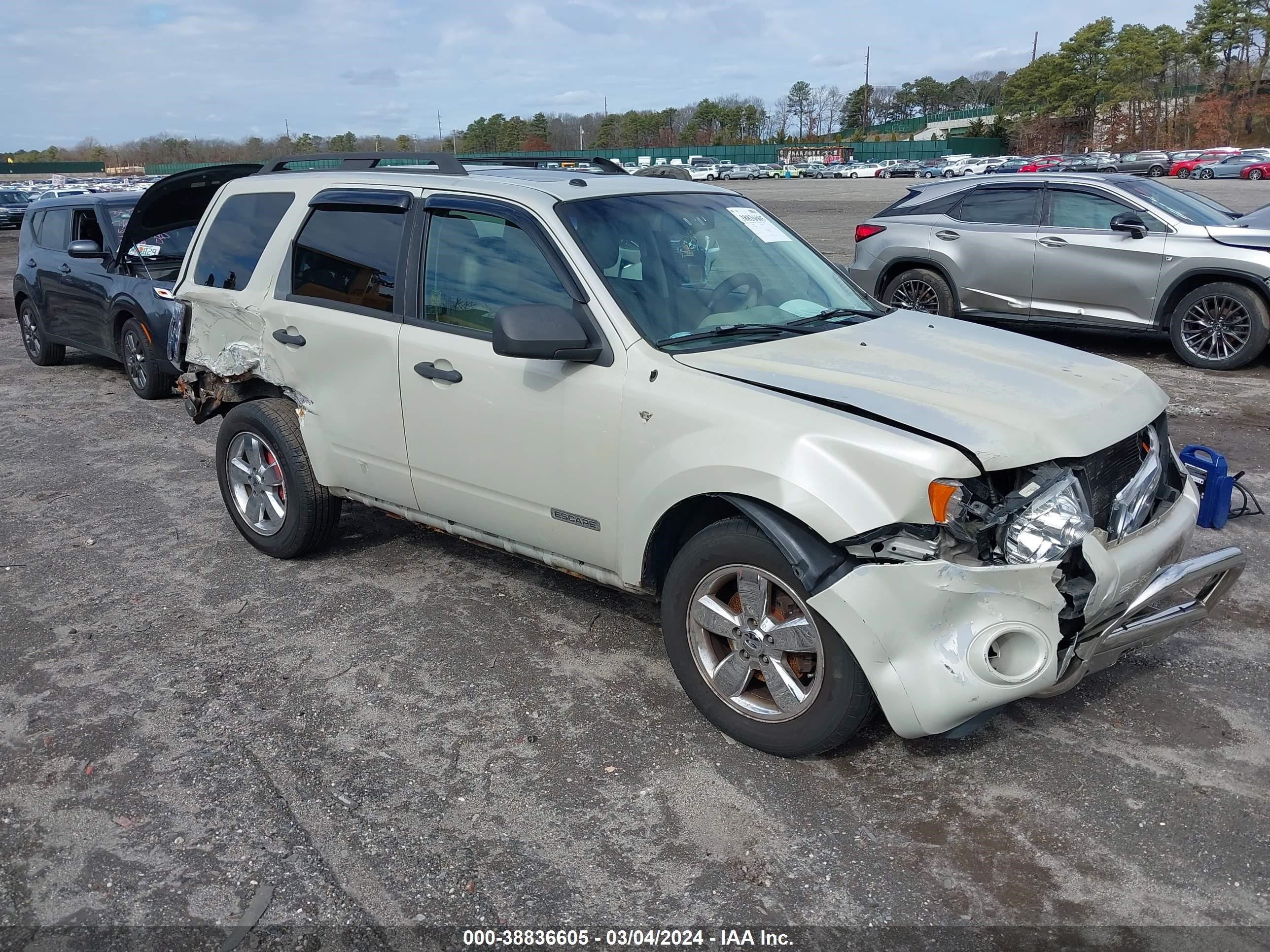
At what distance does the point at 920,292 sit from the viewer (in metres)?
10.6

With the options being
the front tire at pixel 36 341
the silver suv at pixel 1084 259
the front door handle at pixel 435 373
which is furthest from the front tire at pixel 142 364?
the silver suv at pixel 1084 259

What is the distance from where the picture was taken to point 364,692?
13.3 feet

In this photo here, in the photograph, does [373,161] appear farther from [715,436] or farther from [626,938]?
[626,938]

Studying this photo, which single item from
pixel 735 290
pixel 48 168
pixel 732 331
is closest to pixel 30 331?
pixel 735 290

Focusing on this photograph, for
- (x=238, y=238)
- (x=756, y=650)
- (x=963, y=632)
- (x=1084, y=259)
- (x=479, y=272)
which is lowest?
(x=756, y=650)

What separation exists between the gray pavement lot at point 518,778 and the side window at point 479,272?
142 cm

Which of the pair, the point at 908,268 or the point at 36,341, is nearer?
the point at 908,268

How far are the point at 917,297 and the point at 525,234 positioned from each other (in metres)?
7.48

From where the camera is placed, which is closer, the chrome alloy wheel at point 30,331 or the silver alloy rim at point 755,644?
the silver alloy rim at point 755,644

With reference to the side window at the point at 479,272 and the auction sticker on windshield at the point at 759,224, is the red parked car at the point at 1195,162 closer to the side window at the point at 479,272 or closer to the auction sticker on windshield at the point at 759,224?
the auction sticker on windshield at the point at 759,224

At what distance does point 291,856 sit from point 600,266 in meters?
2.30

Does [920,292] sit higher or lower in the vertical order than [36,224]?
lower

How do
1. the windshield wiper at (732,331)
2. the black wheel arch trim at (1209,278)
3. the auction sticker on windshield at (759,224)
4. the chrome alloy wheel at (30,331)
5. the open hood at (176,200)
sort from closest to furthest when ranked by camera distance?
1. the windshield wiper at (732,331)
2. the auction sticker on windshield at (759,224)
3. the open hood at (176,200)
4. the black wheel arch trim at (1209,278)
5. the chrome alloy wheel at (30,331)

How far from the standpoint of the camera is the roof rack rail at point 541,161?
531 cm
